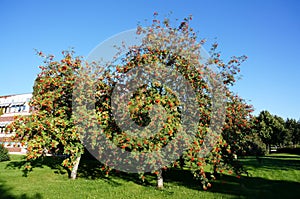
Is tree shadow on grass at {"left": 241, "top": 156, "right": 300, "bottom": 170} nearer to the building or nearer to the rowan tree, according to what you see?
the rowan tree

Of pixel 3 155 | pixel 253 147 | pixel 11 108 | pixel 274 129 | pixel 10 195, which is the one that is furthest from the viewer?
pixel 274 129

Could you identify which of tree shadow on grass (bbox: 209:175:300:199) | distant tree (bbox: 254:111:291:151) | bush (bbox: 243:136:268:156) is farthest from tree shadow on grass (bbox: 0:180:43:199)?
distant tree (bbox: 254:111:291:151)

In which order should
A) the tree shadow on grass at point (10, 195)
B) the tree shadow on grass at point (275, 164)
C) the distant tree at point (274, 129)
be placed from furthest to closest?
1. the distant tree at point (274, 129)
2. the tree shadow on grass at point (275, 164)
3. the tree shadow on grass at point (10, 195)

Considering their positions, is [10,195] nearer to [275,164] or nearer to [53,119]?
[53,119]

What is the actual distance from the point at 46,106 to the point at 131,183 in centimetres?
644

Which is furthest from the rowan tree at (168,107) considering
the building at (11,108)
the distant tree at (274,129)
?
the distant tree at (274,129)

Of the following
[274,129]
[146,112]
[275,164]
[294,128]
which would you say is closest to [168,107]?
[146,112]

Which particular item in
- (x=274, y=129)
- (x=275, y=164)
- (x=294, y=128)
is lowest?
(x=275, y=164)

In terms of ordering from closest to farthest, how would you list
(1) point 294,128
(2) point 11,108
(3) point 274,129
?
1. (2) point 11,108
2. (3) point 274,129
3. (1) point 294,128

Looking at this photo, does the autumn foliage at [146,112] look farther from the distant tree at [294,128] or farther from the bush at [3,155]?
the distant tree at [294,128]

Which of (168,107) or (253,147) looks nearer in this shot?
(168,107)

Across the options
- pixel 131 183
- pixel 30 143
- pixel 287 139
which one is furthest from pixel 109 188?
pixel 287 139

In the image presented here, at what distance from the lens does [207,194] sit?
33.9ft

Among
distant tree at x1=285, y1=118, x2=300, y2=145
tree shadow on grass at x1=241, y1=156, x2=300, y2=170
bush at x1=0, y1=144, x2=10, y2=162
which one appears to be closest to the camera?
tree shadow on grass at x1=241, y1=156, x2=300, y2=170
